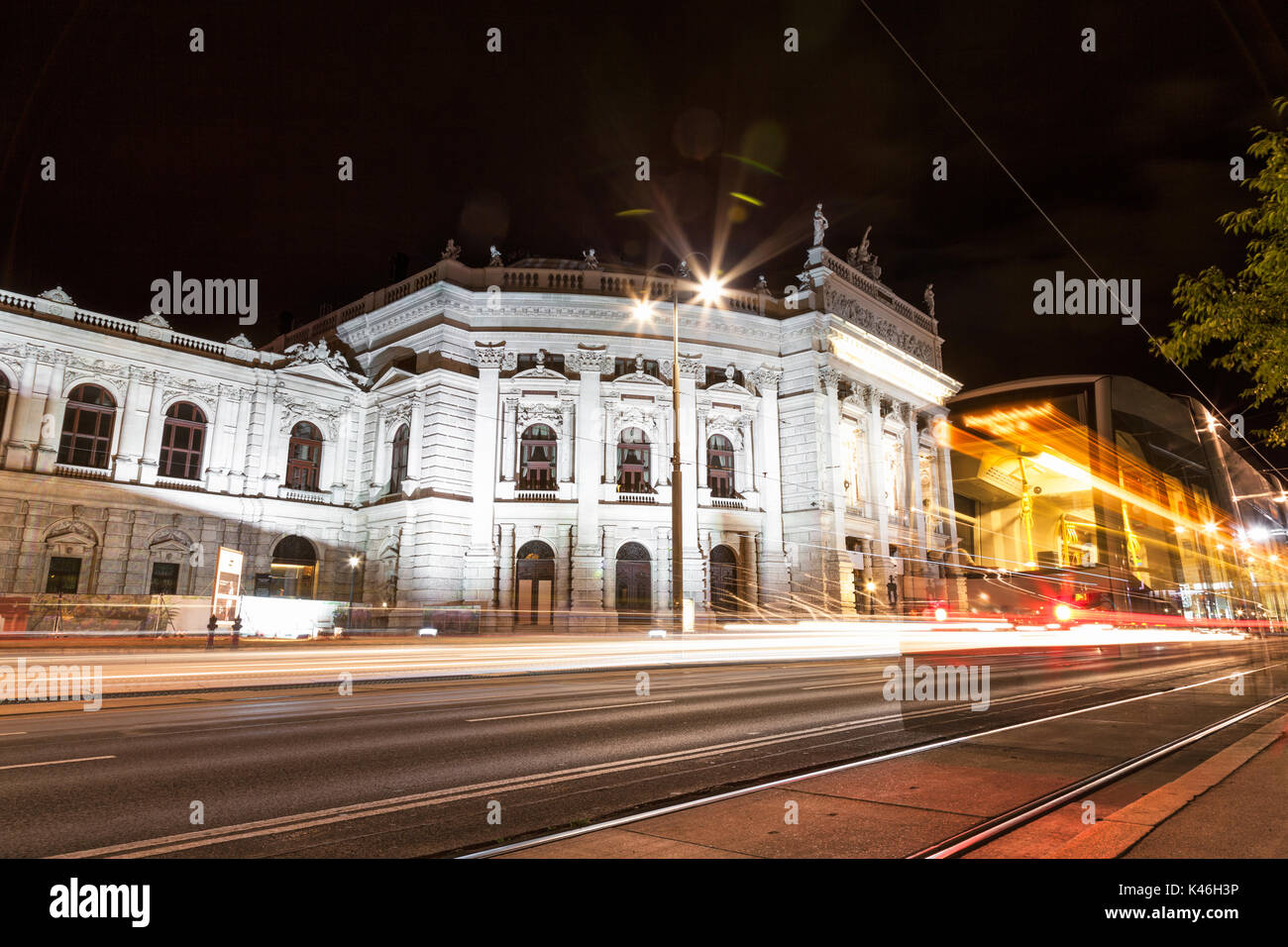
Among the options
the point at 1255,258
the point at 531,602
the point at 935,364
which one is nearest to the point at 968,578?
the point at 935,364

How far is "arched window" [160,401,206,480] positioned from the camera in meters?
31.9

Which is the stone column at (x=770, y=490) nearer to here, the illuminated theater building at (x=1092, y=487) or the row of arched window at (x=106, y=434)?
the illuminated theater building at (x=1092, y=487)

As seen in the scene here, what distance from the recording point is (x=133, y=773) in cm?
647

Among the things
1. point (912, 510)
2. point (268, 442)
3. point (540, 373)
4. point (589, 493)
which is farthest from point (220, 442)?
point (912, 510)

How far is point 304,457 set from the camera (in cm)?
3569

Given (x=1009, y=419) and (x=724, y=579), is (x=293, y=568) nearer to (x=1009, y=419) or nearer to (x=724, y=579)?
(x=724, y=579)

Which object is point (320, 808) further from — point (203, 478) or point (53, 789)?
point (203, 478)

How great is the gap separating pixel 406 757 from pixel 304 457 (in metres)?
31.7

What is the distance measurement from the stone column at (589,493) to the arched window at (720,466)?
5.89 meters

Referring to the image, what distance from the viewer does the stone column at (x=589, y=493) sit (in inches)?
1303

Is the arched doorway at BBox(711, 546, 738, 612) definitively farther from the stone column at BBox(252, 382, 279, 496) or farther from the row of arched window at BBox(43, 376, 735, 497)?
the stone column at BBox(252, 382, 279, 496)

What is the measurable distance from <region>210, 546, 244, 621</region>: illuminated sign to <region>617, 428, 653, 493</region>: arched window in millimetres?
18134

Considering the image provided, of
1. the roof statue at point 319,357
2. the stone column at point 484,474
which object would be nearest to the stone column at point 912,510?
the stone column at point 484,474
